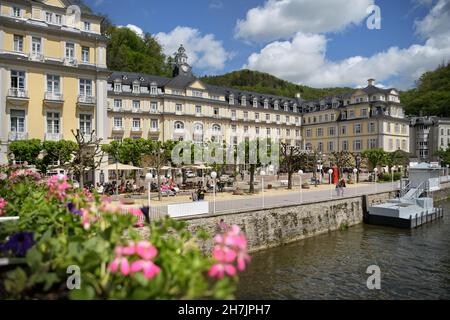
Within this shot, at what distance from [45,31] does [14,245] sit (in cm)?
2973

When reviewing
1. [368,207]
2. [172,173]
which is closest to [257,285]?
[368,207]

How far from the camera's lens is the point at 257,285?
13.2 meters

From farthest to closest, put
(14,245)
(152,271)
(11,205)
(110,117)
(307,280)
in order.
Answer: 1. (110,117)
2. (307,280)
3. (11,205)
4. (14,245)
5. (152,271)

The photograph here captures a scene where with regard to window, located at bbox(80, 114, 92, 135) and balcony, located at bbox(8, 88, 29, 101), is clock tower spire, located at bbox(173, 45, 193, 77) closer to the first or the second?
window, located at bbox(80, 114, 92, 135)

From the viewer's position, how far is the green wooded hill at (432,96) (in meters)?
83.9

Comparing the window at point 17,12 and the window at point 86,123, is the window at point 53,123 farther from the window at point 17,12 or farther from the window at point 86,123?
the window at point 17,12

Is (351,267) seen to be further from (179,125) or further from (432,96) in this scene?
(432,96)

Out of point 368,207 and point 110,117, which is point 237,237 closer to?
point 368,207

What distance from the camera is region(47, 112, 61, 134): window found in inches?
1086

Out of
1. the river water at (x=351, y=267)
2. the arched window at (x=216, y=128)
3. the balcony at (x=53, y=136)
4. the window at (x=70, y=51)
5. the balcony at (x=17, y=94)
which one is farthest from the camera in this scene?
the arched window at (x=216, y=128)

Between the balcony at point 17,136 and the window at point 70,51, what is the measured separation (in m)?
7.47

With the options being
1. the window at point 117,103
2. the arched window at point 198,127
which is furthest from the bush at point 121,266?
the arched window at point 198,127

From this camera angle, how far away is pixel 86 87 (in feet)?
95.2
